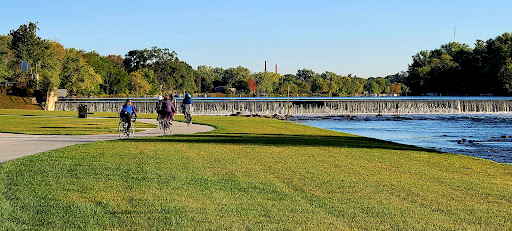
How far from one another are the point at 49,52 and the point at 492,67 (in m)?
92.3

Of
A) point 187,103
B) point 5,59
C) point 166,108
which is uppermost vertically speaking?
point 5,59

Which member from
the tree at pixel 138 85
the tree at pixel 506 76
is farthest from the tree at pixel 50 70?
the tree at pixel 506 76

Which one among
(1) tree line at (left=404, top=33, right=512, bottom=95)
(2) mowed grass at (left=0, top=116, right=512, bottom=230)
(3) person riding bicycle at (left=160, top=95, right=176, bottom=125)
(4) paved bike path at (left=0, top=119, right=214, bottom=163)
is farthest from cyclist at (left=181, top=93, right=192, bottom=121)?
(1) tree line at (left=404, top=33, right=512, bottom=95)

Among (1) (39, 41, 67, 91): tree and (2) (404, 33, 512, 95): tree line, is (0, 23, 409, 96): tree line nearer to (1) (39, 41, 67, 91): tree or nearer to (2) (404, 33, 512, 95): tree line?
(1) (39, 41, 67, 91): tree

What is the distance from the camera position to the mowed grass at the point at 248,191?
877 centimetres

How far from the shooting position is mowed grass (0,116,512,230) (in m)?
8.77

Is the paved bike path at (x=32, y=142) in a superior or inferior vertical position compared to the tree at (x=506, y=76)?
inferior

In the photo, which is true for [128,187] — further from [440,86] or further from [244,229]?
[440,86]

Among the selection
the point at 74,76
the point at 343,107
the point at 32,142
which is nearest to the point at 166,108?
the point at 32,142

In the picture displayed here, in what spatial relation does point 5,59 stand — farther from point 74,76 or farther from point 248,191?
point 248,191

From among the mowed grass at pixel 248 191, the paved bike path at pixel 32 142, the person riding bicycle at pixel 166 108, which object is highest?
the person riding bicycle at pixel 166 108

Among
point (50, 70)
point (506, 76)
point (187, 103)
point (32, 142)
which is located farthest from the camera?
point (506, 76)

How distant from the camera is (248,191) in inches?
442

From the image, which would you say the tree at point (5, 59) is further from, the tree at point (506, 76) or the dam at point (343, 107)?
the tree at point (506, 76)
